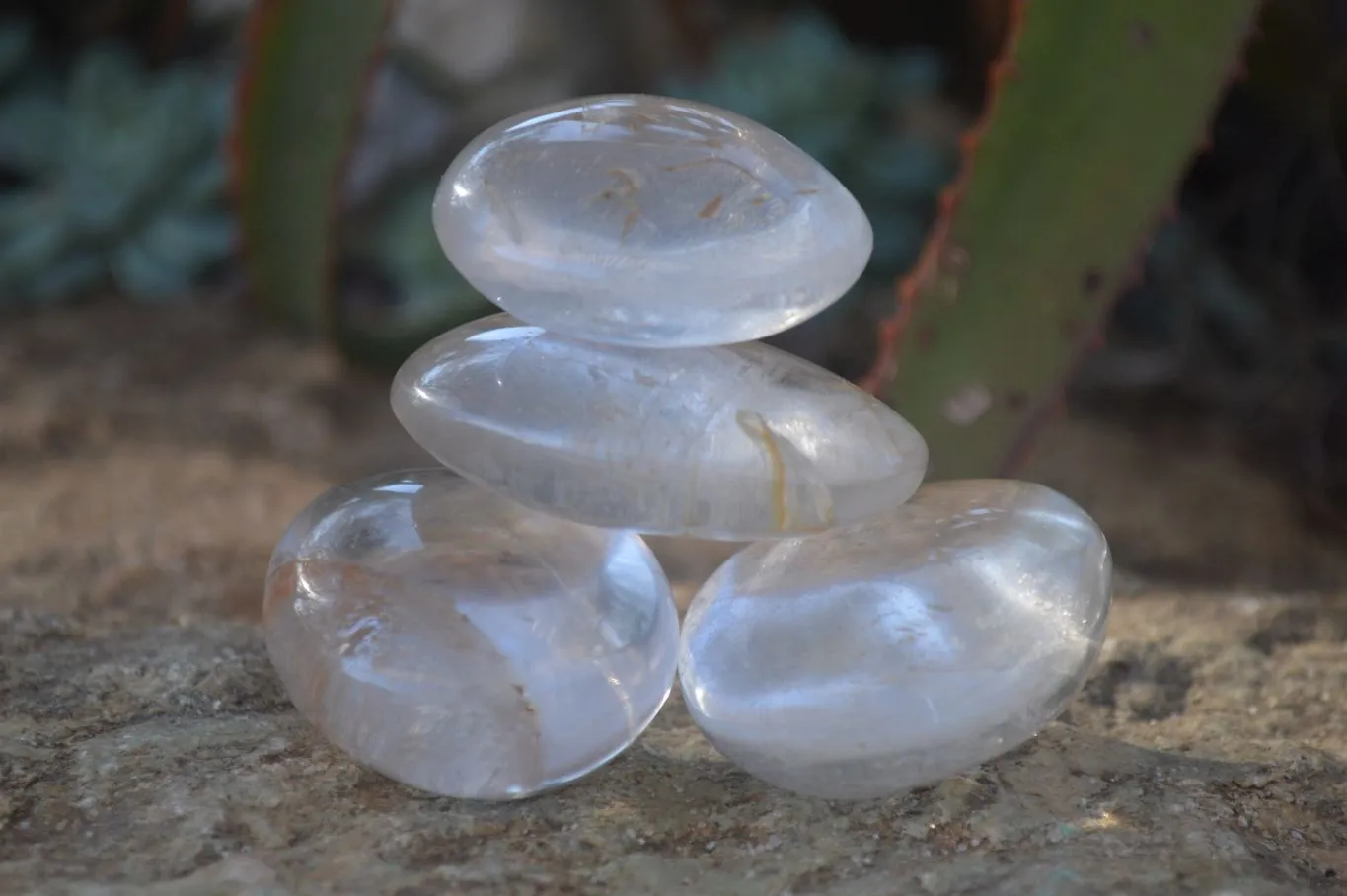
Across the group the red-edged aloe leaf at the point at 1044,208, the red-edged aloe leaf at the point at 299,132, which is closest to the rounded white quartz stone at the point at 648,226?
the red-edged aloe leaf at the point at 1044,208

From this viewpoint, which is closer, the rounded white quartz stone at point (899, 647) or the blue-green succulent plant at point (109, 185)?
the rounded white quartz stone at point (899, 647)

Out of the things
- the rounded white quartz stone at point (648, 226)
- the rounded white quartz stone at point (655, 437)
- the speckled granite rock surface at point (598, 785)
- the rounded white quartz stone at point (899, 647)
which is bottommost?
the speckled granite rock surface at point (598, 785)

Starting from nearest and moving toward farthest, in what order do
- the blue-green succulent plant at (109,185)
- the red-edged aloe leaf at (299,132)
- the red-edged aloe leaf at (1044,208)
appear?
the red-edged aloe leaf at (1044,208), the red-edged aloe leaf at (299,132), the blue-green succulent plant at (109,185)

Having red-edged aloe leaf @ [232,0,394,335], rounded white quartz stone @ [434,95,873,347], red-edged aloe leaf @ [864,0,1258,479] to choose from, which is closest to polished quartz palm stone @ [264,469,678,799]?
rounded white quartz stone @ [434,95,873,347]

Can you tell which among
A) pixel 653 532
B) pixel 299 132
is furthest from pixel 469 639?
pixel 299 132

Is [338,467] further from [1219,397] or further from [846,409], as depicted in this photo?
[1219,397]

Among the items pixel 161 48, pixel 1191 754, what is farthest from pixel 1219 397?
pixel 161 48

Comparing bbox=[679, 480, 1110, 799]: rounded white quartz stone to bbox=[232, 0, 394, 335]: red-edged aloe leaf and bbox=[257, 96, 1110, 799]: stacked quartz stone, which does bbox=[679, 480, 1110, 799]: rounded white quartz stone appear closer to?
bbox=[257, 96, 1110, 799]: stacked quartz stone

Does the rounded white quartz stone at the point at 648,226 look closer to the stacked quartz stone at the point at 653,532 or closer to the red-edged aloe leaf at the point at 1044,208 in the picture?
the stacked quartz stone at the point at 653,532
